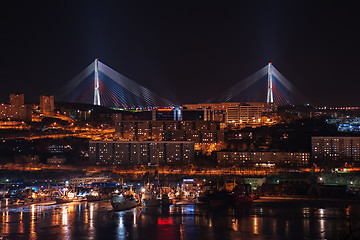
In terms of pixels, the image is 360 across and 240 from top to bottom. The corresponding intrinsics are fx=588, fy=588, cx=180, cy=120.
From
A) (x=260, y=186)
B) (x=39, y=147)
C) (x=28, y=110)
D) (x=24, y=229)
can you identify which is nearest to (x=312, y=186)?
(x=260, y=186)

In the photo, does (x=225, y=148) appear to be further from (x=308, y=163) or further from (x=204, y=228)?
(x=204, y=228)

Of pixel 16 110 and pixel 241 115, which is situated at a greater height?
pixel 16 110

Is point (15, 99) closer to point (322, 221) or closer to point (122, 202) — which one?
point (122, 202)

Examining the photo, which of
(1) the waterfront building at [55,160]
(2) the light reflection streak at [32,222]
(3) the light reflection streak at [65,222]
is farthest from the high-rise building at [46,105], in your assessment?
(3) the light reflection streak at [65,222]

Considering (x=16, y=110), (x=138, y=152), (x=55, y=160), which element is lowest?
(x=55, y=160)

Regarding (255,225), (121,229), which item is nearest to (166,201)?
(121,229)

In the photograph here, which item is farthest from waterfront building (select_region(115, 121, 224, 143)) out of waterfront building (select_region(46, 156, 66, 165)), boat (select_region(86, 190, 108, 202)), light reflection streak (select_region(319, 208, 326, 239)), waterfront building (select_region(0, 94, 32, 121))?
light reflection streak (select_region(319, 208, 326, 239))

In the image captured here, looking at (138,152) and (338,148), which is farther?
(138,152)
